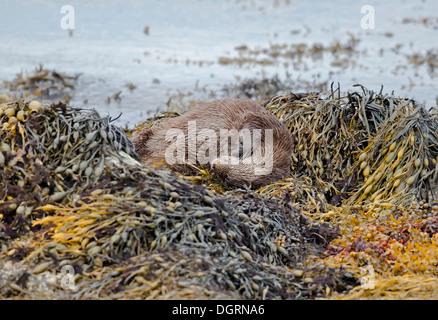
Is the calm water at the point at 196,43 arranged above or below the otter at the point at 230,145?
above

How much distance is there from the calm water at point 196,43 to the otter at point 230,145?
3.49 metres

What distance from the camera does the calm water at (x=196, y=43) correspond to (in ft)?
36.6

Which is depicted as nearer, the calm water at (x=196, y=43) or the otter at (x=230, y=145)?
the otter at (x=230, y=145)

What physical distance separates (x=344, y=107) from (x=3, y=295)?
3.80m

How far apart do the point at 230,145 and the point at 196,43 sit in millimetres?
8989

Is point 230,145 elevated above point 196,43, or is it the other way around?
point 196,43

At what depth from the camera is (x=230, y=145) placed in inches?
212

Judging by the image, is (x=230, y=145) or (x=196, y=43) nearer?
(x=230, y=145)

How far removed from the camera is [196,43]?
13977mm

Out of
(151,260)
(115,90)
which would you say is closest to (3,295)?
(151,260)
